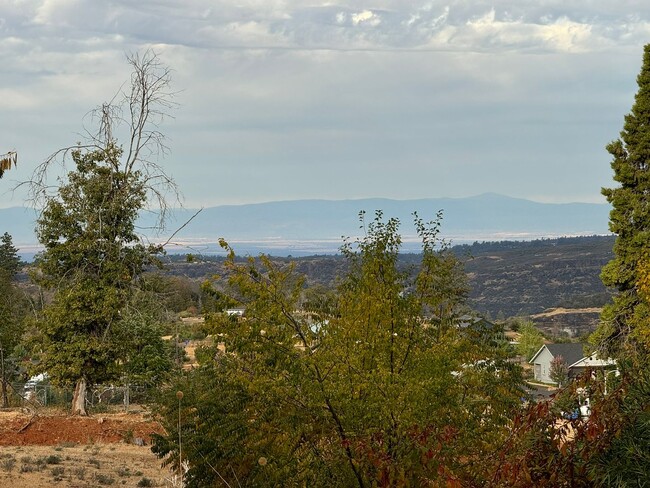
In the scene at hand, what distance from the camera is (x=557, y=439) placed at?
5.41 meters

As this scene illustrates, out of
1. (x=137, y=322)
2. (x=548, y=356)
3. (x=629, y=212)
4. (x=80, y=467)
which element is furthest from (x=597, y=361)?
(x=80, y=467)

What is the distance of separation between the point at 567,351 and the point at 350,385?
59915 millimetres

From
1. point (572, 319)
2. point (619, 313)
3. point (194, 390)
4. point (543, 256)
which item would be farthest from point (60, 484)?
point (543, 256)

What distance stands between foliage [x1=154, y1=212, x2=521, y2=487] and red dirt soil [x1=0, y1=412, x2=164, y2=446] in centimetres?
1233

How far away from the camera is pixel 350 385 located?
10539mm

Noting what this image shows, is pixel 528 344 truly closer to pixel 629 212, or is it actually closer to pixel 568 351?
pixel 568 351

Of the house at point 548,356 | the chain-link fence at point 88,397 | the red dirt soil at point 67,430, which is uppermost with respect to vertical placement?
the red dirt soil at point 67,430

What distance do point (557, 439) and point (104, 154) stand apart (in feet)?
80.6

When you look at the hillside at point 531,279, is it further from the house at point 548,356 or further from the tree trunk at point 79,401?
the tree trunk at point 79,401

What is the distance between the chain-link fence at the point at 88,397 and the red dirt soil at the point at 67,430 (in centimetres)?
476

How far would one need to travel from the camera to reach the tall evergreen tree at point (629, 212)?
29.1m

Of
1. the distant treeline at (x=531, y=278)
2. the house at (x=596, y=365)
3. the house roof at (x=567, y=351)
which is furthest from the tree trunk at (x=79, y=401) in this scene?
the distant treeline at (x=531, y=278)

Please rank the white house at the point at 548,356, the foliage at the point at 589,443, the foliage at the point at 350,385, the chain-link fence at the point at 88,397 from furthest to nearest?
the white house at the point at 548,356, the chain-link fence at the point at 88,397, the foliage at the point at 350,385, the foliage at the point at 589,443

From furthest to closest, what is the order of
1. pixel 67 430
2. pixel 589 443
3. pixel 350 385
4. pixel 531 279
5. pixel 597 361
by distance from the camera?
pixel 531 279 < pixel 597 361 < pixel 67 430 < pixel 350 385 < pixel 589 443
